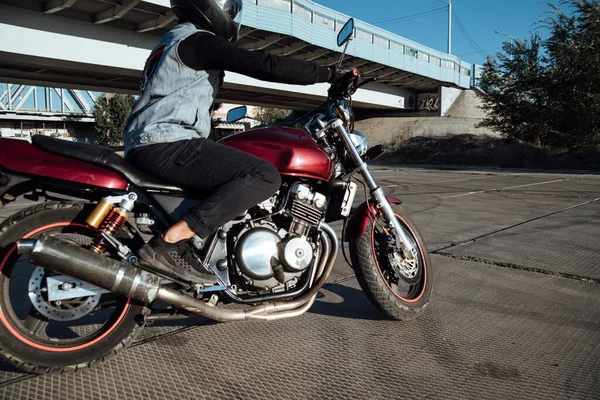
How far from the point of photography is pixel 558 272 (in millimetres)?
4164

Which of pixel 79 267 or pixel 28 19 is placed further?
pixel 28 19

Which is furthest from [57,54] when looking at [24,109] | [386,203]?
[24,109]

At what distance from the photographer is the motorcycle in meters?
2.15

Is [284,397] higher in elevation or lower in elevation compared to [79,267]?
lower

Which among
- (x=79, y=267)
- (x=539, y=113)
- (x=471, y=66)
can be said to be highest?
(x=471, y=66)

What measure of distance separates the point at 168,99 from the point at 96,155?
1.50ft

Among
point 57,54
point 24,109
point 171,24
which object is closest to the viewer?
point 57,54

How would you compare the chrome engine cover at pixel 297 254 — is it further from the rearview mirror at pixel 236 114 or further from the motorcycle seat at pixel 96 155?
the rearview mirror at pixel 236 114

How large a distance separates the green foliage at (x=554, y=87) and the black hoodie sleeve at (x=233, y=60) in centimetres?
2295

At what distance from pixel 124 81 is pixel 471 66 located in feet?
107

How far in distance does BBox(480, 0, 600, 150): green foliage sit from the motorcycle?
22439 mm

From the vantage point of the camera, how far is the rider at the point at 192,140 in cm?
237

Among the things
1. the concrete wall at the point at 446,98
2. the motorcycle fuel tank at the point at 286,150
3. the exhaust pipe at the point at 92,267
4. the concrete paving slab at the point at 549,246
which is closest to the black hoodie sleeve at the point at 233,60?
the motorcycle fuel tank at the point at 286,150

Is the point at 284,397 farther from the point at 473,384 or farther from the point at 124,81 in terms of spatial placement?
the point at 124,81
